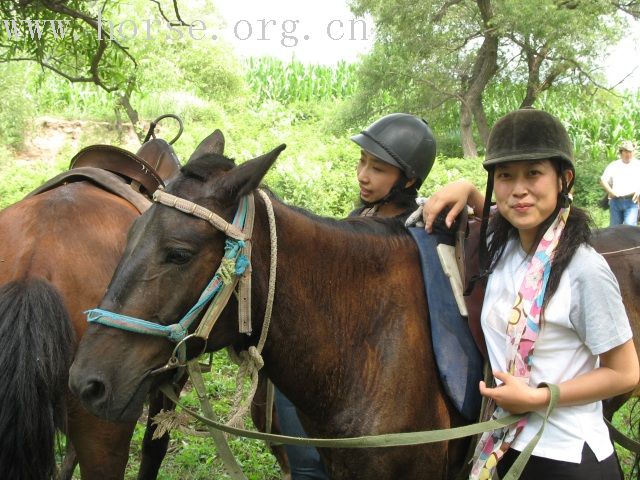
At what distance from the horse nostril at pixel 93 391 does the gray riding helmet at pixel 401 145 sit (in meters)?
1.68

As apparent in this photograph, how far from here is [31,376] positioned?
2541 mm

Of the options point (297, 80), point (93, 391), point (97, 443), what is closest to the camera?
point (93, 391)

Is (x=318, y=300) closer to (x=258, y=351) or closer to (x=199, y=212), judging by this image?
(x=258, y=351)

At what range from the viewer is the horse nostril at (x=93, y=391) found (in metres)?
1.88

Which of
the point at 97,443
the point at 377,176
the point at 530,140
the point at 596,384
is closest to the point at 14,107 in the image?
the point at 97,443

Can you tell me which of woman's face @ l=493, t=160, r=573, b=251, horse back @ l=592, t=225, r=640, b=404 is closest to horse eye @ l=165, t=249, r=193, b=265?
woman's face @ l=493, t=160, r=573, b=251

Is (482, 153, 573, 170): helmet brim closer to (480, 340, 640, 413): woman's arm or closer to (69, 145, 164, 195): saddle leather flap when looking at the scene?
(480, 340, 640, 413): woman's arm

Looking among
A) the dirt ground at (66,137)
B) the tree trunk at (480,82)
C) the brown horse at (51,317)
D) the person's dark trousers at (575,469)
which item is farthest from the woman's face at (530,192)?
the dirt ground at (66,137)

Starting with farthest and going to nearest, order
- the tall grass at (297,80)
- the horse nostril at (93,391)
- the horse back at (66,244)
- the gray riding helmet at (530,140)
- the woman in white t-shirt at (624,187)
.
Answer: the tall grass at (297,80) < the woman in white t-shirt at (624,187) < the horse back at (66,244) < the gray riding helmet at (530,140) < the horse nostril at (93,391)

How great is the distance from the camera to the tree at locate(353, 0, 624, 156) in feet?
41.9

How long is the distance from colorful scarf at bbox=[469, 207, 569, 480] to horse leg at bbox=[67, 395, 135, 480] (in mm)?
1595

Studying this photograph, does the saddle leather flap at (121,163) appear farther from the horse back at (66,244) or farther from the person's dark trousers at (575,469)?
the person's dark trousers at (575,469)

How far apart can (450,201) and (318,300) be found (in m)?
0.64

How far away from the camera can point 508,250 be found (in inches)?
91.6
